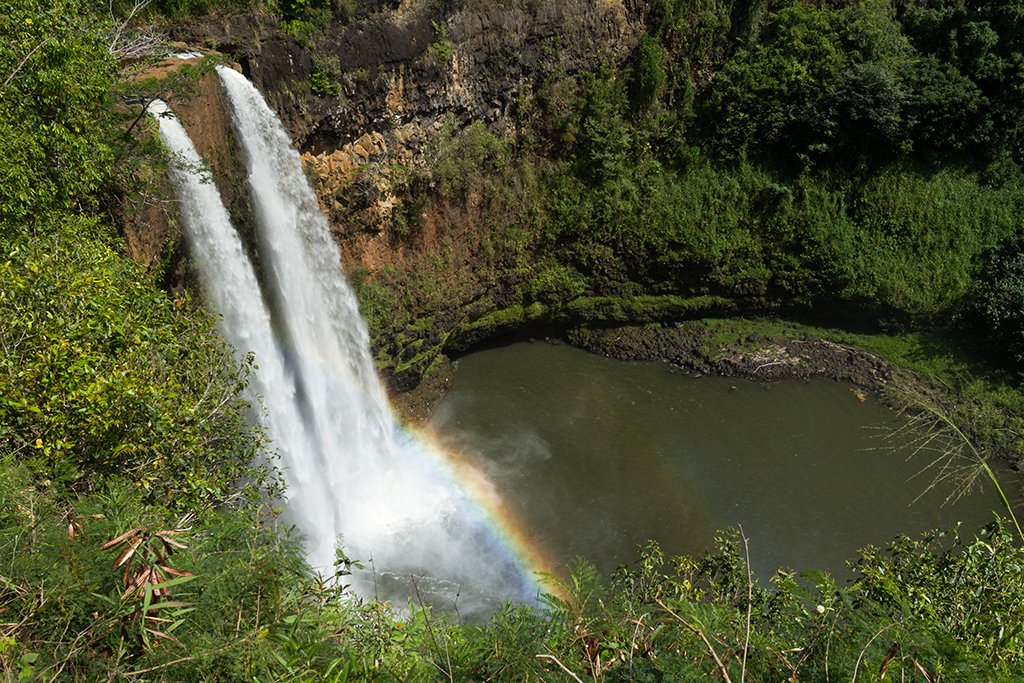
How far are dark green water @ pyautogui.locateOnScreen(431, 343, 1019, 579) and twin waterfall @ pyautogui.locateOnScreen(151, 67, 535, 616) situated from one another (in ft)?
4.91

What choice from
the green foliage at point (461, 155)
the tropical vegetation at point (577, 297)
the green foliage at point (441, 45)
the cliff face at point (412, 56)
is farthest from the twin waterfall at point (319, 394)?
the green foliage at point (441, 45)

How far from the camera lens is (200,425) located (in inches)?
266

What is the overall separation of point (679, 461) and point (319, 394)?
8722mm

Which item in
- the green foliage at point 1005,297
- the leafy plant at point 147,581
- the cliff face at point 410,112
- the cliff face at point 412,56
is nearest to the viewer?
the leafy plant at point 147,581

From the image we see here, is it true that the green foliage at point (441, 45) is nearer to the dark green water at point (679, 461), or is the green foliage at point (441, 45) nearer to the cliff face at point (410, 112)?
the cliff face at point (410, 112)

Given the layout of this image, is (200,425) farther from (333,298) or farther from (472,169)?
(472,169)

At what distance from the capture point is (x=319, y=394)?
13.2 metres

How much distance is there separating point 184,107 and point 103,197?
2435 millimetres

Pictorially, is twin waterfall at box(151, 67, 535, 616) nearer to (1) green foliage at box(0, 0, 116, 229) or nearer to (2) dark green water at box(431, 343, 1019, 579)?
(2) dark green water at box(431, 343, 1019, 579)

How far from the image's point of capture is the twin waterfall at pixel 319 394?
1113cm

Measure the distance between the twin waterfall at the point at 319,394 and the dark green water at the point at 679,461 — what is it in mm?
1498

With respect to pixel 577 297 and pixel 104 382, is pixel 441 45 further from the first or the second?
pixel 104 382

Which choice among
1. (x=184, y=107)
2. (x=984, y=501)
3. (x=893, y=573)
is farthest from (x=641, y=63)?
(x=893, y=573)

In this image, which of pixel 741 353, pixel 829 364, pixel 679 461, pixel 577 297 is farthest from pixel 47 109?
pixel 829 364
